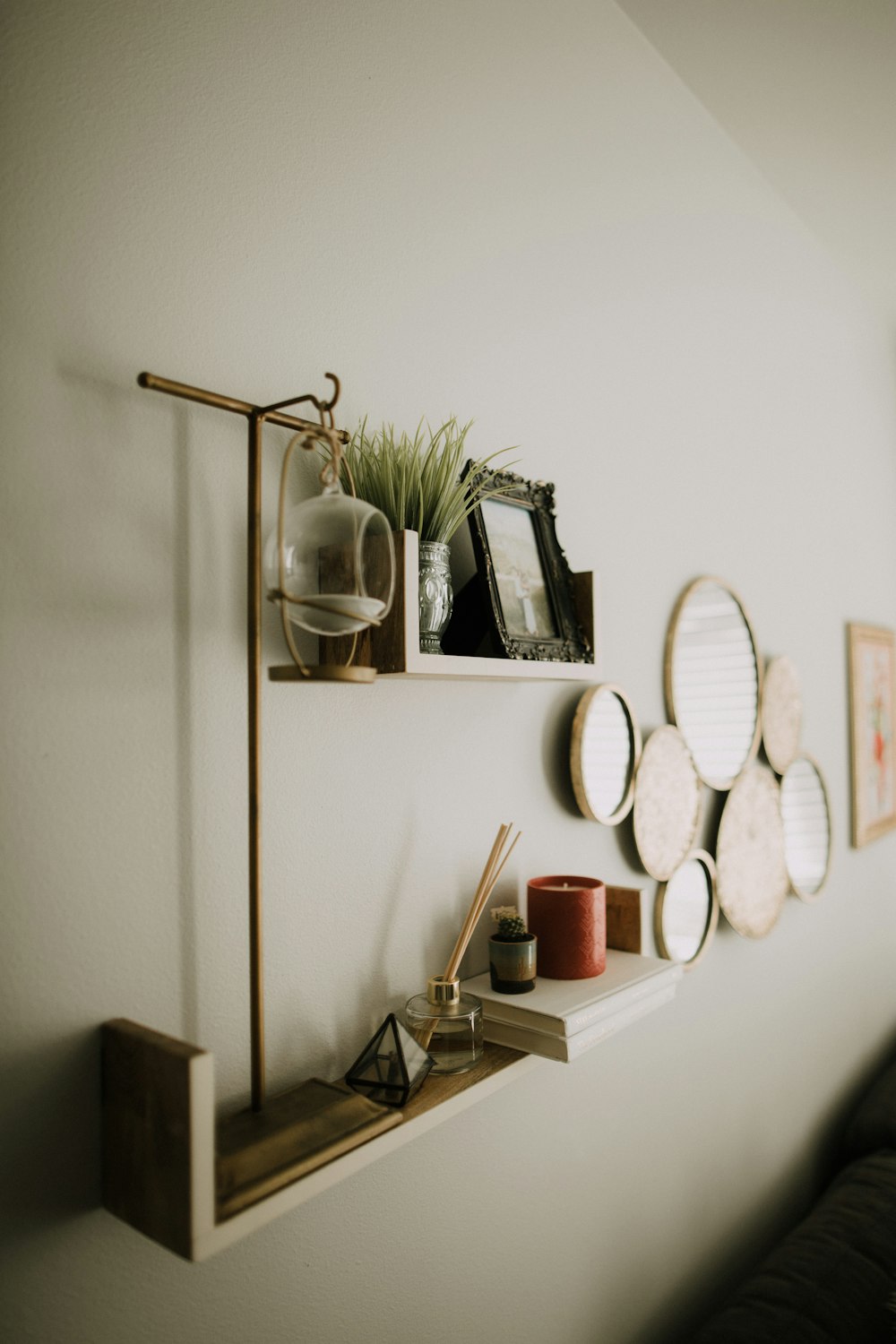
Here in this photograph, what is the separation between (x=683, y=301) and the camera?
5.60ft

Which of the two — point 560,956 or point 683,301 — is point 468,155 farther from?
point 560,956

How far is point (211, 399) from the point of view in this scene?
78 cm

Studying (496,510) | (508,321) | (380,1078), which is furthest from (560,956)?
(508,321)

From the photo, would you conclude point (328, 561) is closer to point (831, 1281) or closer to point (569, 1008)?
point (569, 1008)

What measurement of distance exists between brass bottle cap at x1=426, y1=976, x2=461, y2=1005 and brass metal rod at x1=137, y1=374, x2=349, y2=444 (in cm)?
59

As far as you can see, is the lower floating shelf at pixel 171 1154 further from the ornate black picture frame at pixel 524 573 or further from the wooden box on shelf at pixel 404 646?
the ornate black picture frame at pixel 524 573

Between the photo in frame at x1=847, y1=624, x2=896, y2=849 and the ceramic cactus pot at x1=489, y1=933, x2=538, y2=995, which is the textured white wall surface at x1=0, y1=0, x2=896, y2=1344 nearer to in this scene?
the ceramic cactus pot at x1=489, y1=933, x2=538, y2=995

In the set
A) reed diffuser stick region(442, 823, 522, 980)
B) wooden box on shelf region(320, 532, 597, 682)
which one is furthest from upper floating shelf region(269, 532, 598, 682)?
reed diffuser stick region(442, 823, 522, 980)

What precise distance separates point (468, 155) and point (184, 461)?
0.69m

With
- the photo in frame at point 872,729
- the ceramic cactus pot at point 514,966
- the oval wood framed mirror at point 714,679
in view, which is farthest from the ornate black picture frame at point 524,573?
the photo in frame at point 872,729

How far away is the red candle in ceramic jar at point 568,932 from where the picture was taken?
1.08 metres

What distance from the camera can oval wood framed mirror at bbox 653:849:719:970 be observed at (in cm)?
150

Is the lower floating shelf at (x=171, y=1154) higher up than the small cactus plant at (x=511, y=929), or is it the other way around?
the small cactus plant at (x=511, y=929)

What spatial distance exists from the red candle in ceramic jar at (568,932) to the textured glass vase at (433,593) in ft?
1.24
